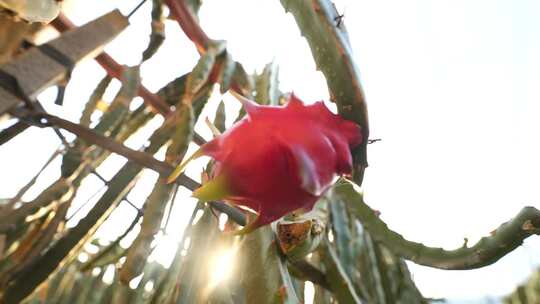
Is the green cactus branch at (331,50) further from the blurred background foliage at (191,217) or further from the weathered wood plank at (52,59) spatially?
the weathered wood plank at (52,59)

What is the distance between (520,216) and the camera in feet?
2.53

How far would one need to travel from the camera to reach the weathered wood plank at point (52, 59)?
555 mm

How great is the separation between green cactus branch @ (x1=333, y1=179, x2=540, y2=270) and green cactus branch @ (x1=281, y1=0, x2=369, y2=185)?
140 millimetres

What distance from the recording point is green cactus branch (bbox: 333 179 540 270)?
30.3 inches

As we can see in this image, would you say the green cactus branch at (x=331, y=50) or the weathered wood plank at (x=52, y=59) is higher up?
the green cactus branch at (x=331, y=50)

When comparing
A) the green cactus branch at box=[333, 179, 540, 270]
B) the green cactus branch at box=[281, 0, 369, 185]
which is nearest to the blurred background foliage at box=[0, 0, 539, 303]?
the green cactus branch at box=[281, 0, 369, 185]

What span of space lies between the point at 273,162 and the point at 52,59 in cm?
28

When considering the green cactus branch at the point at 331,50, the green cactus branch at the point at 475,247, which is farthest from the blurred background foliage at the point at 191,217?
the green cactus branch at the point at 475,247

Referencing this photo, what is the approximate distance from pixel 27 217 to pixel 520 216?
0.71 m

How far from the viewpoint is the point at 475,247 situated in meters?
0.80

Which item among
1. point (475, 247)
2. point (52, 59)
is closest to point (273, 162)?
point (52, 59)

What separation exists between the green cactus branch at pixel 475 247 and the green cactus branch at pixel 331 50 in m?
0.14

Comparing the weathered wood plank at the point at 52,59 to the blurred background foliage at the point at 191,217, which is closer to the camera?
the weathered wood plank at the point at 52,59

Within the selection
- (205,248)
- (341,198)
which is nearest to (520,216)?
(341,198)
